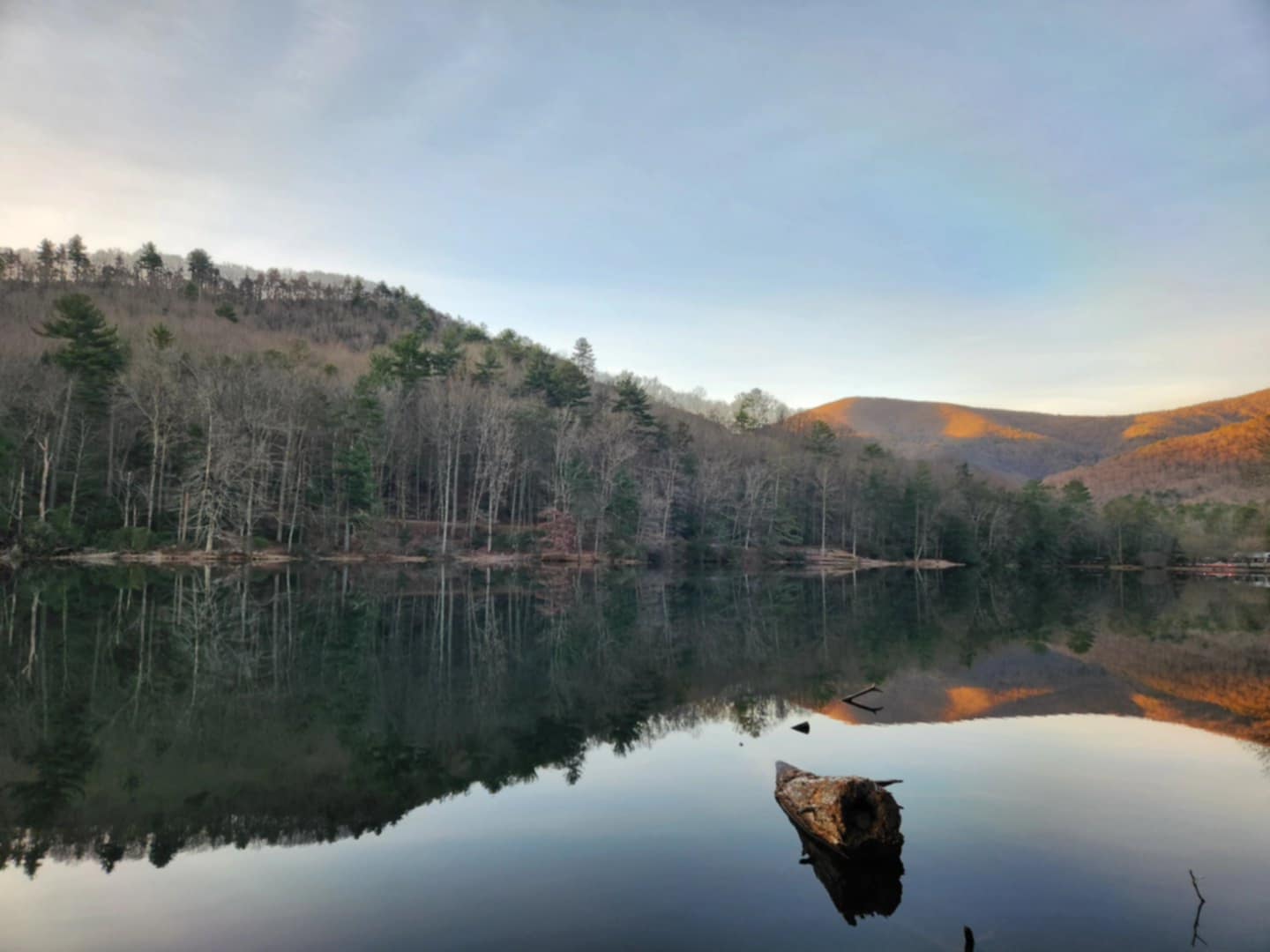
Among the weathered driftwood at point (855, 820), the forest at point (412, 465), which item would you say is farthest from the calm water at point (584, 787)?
the forest at point (412, 465)


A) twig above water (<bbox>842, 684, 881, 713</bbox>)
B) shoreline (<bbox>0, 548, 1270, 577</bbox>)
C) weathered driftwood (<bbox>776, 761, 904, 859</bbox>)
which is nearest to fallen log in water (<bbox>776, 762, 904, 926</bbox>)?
weathered driftwood (<bbox>776, 761, 904, 859</bbox>)

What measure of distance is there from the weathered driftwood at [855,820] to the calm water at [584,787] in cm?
40

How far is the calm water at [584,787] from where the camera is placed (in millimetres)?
7176

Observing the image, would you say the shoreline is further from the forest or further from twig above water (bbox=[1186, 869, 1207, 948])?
twig above water (bbox=[1186, 869, 1207, 948])

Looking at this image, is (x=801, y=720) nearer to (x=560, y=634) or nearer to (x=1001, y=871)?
(x=1001, y=871)

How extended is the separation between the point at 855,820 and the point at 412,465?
63885 mm

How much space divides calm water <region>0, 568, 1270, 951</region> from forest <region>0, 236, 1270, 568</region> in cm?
2630

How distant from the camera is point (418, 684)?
54.3 ft

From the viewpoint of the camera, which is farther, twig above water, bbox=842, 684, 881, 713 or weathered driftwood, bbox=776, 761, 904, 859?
twig above water, bbox=842, 684, 881, 713

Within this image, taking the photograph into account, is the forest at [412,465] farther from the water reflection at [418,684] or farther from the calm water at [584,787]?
the calm water at [584,787]

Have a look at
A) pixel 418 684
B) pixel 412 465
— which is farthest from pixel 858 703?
pixel 412 465

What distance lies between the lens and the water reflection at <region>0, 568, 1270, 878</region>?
9789mm

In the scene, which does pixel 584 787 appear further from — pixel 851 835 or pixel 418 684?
pixel 418 684

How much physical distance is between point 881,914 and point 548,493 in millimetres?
64207
